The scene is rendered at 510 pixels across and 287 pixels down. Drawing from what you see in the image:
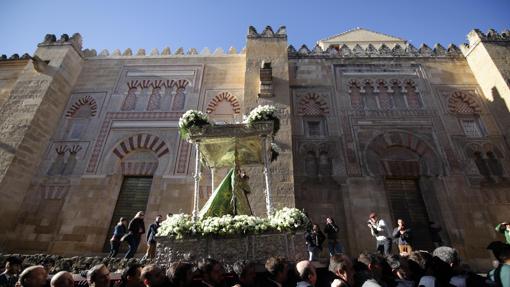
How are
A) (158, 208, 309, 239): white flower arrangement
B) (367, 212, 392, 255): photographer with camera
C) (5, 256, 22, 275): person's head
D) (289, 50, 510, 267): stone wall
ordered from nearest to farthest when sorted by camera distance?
(5, 256, 22, 275): person's head, (158, 208, 309, 239): white flower arrangement, (367, 212, 392, 255): photographer with camera, (289, 50, 510, 267): stone wall

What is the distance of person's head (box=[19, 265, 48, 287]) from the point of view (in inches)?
87.4

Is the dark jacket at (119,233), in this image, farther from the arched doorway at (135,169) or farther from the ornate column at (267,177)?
the ornate column at (267,177)

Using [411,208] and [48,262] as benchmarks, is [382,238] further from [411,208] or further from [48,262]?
[48,262]

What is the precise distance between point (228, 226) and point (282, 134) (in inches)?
153

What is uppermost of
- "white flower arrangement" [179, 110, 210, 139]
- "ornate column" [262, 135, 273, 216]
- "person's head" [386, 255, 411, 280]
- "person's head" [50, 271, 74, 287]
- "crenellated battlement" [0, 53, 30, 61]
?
"crenellated battlement" [0, 53, 30, 61]

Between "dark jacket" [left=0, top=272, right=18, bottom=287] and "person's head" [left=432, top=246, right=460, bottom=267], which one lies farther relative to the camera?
"dark jacket" [left=0, top=272, right=18, bottom=287]

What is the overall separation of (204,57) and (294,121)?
3.95 metres

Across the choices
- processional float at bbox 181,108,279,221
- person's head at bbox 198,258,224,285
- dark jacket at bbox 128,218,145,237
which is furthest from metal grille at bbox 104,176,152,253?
person's head at bbox 198,258,224,285

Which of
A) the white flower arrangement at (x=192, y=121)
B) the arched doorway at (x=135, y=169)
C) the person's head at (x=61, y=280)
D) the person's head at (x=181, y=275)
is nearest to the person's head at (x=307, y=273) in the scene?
the person's head at (x=181, y=275)

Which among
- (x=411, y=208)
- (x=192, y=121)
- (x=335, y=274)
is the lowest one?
(x=335, y=274)

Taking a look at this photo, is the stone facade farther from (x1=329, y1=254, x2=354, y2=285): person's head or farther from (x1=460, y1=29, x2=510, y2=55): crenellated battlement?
(x1=329, y1=254, x2=354, y2=285): person's head

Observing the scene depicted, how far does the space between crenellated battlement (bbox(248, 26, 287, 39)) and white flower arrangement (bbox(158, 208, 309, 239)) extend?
22.5ft

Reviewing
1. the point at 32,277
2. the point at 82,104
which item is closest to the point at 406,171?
the point at 32,277

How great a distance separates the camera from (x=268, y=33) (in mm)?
9320
